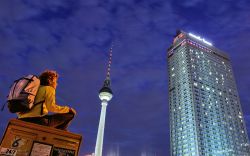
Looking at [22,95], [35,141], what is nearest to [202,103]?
[22,95]

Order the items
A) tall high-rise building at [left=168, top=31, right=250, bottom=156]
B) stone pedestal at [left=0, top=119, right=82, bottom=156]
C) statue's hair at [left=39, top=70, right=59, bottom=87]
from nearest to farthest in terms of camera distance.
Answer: stone pedestal at [left=0, top=119, right=82, bottom=156]
statue's hair at [left=39, top=70, right=59, bottom=87]
tall high-rise building at [left=168, top=31, right=250, bottom=156]

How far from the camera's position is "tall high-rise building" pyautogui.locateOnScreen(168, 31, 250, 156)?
100375mm

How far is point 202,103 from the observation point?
364 feet

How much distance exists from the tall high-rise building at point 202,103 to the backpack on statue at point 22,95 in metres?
98.8

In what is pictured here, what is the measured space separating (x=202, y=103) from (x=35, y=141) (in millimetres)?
114558

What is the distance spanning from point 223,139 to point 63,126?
111 m

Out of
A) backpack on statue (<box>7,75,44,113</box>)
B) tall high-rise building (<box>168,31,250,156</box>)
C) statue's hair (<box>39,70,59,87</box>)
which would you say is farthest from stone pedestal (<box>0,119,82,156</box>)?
tall high-rise building (<box>168,31,250,156</box>)

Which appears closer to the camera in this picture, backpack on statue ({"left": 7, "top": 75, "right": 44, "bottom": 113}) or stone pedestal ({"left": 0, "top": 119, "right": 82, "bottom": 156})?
stone pedestal ({"left": 0, "top": 119, "right": 82, "bottom": 156})

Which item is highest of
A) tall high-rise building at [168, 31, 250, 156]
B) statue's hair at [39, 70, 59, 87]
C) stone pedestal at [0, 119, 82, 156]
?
tall high-rise building at [168, 31, 250, 156]

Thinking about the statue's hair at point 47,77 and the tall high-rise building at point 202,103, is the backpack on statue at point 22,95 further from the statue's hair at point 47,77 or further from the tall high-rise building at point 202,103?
the tall high-rise building at point 202,103

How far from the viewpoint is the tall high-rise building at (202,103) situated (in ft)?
329

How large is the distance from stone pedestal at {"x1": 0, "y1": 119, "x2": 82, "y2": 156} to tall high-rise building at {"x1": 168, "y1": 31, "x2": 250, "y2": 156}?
98.5 m

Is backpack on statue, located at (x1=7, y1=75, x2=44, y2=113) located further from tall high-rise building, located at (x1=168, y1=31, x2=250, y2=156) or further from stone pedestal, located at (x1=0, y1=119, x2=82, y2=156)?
tall high-rise building, located at (x1=168, y1=31, x2=250, y2=156)

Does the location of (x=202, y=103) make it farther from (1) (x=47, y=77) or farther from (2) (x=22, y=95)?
(2) (x=22, y=95)
